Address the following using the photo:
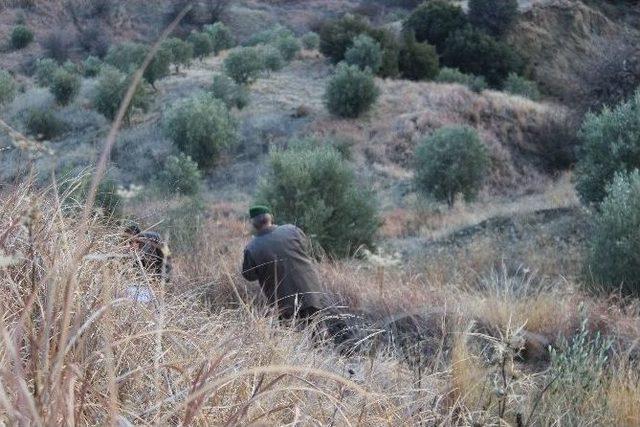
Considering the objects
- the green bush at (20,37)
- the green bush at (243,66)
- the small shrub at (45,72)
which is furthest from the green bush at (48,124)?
the green bush at (20,37)

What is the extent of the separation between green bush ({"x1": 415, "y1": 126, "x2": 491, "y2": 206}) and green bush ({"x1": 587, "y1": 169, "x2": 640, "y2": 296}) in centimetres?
1336

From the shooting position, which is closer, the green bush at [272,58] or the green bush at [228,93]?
the green bush at [228,93]

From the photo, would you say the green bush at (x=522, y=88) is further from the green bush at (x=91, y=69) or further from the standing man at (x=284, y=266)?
the standing man at (x=284, y=266)

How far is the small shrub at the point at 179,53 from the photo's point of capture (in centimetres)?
4044

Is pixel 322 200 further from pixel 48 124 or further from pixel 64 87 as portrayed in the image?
pixel 64 87

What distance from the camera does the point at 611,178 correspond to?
15.5m

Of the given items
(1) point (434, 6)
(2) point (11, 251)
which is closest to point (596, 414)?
(2) point (11, 251)

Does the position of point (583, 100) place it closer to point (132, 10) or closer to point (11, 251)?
point (11, 251)

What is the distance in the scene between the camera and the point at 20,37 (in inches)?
1731

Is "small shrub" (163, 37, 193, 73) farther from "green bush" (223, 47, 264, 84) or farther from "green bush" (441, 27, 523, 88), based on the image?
"green bush" (441, 27, 523, 88)

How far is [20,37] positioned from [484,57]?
24308mm

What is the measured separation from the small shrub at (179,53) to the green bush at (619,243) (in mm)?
31477

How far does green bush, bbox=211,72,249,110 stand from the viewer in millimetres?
34062

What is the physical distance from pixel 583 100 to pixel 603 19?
28.9 m
